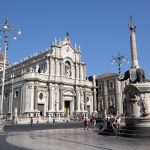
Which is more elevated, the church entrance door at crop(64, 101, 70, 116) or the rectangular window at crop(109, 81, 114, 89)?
the rectangular window at crop(109, 81, 114, 89)

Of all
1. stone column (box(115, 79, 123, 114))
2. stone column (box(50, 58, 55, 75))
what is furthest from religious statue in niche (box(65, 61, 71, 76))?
stone column (box(115, 79, 123, 114))

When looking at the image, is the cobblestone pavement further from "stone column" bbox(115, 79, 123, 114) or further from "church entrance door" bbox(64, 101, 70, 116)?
"stone column" bbox(115, 79, 123, 114)

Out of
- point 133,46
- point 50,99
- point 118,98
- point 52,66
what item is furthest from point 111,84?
point 133,46

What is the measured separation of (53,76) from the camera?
58406mm

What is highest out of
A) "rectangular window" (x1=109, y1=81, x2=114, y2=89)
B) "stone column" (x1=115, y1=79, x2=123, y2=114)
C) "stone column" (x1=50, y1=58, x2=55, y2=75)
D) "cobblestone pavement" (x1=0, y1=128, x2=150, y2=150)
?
"stone column" (x1=50, y1=58, x2=55, y2=75)

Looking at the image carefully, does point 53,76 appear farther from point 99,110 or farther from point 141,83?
point 141,83

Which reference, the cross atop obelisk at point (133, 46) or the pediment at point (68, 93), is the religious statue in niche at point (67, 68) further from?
the cross atop obelisk at point (133, 46)

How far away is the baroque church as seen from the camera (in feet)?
176

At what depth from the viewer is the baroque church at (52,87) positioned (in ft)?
176

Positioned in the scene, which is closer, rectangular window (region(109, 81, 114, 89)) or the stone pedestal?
the stone pedestal

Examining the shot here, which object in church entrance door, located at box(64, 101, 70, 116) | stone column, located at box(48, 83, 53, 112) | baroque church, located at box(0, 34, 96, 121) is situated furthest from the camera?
church entrance door, located at box(64, 101, 70, 116)

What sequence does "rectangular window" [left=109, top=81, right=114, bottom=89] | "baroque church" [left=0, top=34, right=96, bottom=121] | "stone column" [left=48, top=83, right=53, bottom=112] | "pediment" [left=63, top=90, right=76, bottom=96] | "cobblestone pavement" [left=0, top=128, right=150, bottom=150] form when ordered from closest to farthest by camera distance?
"cobblestone pavement" [left=0, top=128, right=150, bottom=150] → "baroque church" [left=0, top=34, right=96, bottom=121] → "stone column" [left=48, top=83, right=53, bottom=112] → "pediment" [left=63, top=90, right=76, bottom=96] → "rectangular window" [left=109, top=81, right=114, bottom=89]

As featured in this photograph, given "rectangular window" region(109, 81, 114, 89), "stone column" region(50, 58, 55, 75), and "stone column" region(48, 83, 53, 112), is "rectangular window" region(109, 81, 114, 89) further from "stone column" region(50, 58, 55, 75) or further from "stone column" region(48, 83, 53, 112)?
"stone column" region(48, 83, 53, 112)

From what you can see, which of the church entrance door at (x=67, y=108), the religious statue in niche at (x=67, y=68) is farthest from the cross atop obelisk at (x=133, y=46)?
the church entrance door at (x=67, y=108)
